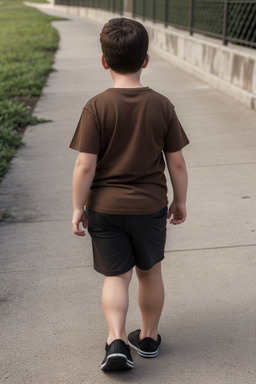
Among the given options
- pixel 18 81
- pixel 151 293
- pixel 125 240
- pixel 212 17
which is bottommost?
pixel 18 81

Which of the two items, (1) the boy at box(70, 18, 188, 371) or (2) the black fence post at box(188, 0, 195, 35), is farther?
(2) the black fence post at box(188, 0, 195, 35)

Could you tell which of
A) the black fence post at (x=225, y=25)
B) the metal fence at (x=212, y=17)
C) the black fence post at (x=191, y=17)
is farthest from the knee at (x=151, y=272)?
the black fence post at (x=191, y=17)

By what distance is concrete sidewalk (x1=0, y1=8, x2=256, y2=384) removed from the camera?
2.71 m

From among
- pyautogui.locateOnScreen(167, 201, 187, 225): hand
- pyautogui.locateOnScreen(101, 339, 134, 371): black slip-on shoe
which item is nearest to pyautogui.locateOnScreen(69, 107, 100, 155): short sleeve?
pyautogui.locateOnScreen(167, 201, 187, 225): hand

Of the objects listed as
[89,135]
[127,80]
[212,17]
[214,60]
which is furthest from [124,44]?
[212,17]

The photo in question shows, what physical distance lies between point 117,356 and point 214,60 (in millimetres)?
8588

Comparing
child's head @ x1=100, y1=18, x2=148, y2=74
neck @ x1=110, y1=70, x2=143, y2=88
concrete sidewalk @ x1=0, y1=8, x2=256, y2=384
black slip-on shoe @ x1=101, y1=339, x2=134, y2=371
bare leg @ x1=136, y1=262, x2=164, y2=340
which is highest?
child's head @ x1=100, y1=18, x2=148, y2=74

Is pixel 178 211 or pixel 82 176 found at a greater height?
pixel 82 176

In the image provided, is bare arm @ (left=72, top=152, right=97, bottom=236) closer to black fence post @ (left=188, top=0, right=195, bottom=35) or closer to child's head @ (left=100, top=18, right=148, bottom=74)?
child's head @ (left=100, top=18, right=148, bottom=74)

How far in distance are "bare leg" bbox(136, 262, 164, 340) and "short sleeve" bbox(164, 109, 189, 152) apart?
0.50m

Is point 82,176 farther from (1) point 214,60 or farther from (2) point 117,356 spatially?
Answer: (1) point 214,60

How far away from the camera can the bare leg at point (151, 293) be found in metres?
2.67

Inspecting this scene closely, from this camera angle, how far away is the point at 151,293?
268 cm

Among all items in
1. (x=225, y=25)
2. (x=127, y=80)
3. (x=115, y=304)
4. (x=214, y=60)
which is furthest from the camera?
(x=214, y=60)
